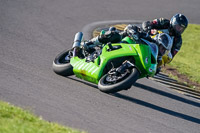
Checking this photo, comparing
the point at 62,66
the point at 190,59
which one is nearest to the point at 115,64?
the point at 62,66

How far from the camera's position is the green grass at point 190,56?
1154cm

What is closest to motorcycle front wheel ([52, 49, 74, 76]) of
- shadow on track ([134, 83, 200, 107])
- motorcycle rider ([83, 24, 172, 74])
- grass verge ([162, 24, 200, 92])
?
motorcycle rider ([83, 24, 172, 74])

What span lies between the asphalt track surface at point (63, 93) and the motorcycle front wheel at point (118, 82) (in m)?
0.21

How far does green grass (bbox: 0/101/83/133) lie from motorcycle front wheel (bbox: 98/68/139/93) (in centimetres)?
190

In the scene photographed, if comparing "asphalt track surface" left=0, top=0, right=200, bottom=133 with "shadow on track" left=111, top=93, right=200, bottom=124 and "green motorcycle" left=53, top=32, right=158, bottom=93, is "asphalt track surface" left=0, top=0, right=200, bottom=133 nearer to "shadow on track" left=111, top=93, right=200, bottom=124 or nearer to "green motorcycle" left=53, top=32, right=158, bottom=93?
"shadow on track" left=111, top=93, right=200, bottom=124

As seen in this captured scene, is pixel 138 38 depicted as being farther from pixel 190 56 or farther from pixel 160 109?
pixel 190 56

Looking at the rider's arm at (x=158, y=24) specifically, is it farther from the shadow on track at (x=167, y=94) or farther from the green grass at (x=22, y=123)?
the green grass at (x=22, y=123)

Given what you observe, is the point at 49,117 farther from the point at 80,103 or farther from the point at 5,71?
the point at 5,71

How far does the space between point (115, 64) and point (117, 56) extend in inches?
6.4

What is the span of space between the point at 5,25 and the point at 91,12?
16.0 feet

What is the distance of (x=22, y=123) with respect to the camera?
495 cm

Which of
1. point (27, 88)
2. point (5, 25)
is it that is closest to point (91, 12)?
point (5, 25)

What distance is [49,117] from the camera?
559 centimetres

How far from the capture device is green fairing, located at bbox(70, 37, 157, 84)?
7527mm
